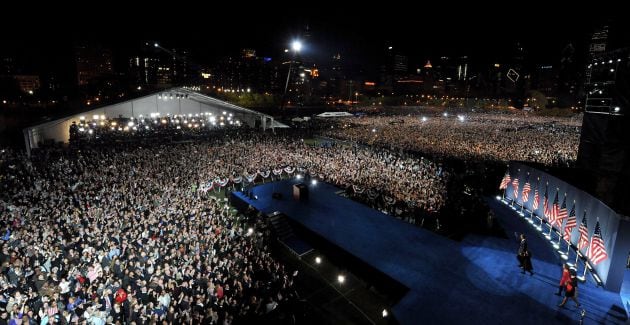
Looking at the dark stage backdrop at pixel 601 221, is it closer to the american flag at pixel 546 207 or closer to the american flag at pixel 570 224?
the american flag at pixel 546 207

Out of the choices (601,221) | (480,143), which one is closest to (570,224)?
(601,221)

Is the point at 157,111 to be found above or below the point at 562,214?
above

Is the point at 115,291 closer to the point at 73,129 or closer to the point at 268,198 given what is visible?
the point at 268,198

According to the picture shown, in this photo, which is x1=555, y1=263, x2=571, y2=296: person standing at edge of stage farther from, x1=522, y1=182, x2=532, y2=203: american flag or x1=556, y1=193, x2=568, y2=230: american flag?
x1=522, y1=182, x2=532, y2=203: american flag

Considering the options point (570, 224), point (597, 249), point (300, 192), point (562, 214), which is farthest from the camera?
point (300, 192)

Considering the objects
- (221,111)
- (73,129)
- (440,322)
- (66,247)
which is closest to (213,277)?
(66,247)

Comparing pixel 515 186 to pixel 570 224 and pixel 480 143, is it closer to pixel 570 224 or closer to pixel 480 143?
pixel 570 224
